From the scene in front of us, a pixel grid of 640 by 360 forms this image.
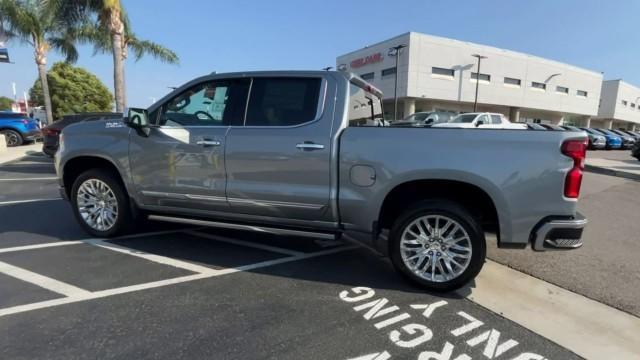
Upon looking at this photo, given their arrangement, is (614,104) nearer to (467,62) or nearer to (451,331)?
(467,62)

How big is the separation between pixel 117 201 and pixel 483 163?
13.2 feet

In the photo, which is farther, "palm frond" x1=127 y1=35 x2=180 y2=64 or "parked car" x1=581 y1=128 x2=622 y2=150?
"parked car" x1=581 y1=128 x2=622 y2=150

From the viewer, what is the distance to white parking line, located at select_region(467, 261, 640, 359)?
8.92 ft

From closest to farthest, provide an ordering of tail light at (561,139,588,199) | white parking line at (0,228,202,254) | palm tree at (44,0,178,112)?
tail light at (561,139,588,199) → white parking line at (0,228,202,254) → palm tree at (44,0,178,112)

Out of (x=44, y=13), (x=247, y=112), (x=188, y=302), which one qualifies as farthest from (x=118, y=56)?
(x=188, y=302)

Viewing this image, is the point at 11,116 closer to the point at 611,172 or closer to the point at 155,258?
the point at 155,258

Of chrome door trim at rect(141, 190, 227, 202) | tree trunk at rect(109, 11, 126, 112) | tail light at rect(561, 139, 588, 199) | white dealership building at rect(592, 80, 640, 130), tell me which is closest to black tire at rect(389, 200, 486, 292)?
tail light at rect(561, 139, 588, 199)

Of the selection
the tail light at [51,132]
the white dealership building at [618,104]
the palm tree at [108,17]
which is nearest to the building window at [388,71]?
the palm tree at [108,17]

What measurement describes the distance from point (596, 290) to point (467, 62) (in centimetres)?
4192

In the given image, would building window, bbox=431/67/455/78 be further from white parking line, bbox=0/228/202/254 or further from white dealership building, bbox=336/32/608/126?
white parking line, bbox=0/228/202/254

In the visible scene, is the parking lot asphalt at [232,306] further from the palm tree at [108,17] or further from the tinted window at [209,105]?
the palm tree at [108,17]

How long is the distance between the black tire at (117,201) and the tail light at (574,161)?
4.54m

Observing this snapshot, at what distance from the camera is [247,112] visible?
156 inches

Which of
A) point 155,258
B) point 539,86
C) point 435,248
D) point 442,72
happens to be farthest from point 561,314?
point 539,86
